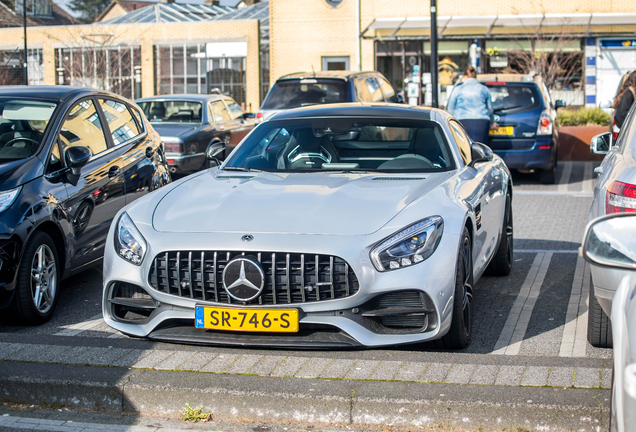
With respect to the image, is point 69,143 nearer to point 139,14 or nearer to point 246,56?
point 246,56

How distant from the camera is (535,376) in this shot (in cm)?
377

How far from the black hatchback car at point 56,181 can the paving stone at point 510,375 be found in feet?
10.3

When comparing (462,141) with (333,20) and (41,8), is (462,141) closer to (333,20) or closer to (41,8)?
(333,20)

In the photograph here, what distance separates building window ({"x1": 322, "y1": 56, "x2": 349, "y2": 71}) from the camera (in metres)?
33.8

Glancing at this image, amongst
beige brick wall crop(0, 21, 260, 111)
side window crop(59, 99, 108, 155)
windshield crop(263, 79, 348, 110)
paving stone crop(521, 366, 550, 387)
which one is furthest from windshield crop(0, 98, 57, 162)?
beige brick wall crop(0, 21, 260, 111)

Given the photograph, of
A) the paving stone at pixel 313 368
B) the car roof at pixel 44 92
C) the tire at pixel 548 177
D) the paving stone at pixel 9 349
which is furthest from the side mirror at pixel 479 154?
the tire at pixel 548 177

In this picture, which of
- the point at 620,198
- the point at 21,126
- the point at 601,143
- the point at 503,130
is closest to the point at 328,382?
the point at 620,198

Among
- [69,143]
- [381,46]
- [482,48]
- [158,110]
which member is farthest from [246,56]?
[69,143]

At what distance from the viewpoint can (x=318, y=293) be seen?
4.18 m

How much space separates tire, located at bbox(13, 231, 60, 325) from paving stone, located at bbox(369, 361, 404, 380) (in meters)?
2.56

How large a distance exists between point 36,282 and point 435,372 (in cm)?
293

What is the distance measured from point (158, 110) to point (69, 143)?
339 inches

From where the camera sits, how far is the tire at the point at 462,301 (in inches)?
174

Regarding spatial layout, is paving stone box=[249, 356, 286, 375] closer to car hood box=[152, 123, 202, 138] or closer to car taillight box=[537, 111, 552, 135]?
car hood box=[152, 123, 202, 138]
